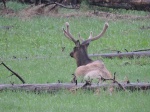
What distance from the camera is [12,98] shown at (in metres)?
11.0

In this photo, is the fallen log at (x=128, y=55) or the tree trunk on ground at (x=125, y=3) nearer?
the fallen log at (x=128, y=55)

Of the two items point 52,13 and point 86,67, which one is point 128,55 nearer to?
point 86,67

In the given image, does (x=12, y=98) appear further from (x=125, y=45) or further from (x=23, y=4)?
(x=23, y=4)

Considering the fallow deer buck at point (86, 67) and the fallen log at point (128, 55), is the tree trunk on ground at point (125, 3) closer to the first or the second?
the fallen log at point (128, 55)

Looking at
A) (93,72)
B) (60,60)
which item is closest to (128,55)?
(60,60)

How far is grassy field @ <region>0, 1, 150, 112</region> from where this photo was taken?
34.6ft

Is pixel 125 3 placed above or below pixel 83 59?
above

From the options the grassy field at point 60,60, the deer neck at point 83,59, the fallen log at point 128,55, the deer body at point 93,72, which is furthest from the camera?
the fallen log at point 128,55

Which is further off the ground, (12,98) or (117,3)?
(117,3)

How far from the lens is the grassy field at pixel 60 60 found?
1054 cm

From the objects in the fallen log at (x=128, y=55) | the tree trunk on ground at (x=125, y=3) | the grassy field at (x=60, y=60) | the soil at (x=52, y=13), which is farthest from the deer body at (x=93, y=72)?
the soil at (x=52, y=13)

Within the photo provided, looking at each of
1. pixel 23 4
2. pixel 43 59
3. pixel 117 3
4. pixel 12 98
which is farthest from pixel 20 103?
pixel 23 4

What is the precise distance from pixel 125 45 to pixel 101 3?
5923 mm

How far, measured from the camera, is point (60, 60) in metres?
16.5
